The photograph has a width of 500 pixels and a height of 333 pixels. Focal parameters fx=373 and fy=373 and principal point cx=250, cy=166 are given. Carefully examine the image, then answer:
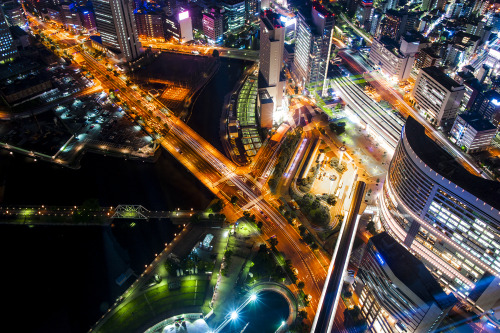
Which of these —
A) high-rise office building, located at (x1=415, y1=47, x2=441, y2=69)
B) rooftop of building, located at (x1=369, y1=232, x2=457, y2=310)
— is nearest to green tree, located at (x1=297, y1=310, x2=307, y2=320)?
rooftop of building, located at (x1=369, y1=232, x2=457, y2=310)

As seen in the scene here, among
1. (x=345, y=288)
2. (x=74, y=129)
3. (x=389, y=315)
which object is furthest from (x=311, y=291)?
(x=74, y=129)

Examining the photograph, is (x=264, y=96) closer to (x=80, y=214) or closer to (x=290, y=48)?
(x=290, y=48)

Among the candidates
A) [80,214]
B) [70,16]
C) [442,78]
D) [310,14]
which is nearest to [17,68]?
[70,16]

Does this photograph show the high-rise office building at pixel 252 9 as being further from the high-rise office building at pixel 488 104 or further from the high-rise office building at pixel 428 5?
the high-rise office building at pixel 488 104

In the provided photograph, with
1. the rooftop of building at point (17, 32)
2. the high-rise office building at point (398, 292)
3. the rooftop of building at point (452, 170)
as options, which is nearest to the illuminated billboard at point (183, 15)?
the rooftop of building at point (17, 32)

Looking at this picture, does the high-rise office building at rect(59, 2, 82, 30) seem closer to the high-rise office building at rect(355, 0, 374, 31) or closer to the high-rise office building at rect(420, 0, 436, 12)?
the high-rise office building at rect(355, 0, 374, 31)
